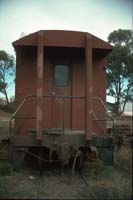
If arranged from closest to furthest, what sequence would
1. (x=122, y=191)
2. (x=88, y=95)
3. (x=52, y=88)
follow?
(x=122, y=191) < (x=88, y=95) < (x=52, y=88)

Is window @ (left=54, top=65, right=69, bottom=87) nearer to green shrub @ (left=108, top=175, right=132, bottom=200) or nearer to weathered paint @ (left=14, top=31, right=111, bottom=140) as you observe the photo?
weathered paint @ (left=14, top=31, right=111, bottom=140)

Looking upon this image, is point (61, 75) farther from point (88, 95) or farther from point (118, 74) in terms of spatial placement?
point (118, 74)

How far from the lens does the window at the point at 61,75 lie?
28.3 feet

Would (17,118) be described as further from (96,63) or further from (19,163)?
(96,63)

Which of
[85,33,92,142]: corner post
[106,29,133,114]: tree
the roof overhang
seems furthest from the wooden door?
[106,29,133,114]: tree

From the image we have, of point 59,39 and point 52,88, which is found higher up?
point 59,39

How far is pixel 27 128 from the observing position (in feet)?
27.8

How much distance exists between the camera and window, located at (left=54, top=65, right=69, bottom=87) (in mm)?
8641

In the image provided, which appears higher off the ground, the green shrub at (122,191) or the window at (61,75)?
the window at (61,75)

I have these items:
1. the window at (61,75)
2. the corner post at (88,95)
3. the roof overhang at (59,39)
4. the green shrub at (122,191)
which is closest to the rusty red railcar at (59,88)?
the window at (61,75)

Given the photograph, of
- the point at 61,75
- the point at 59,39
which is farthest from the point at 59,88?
the point at 59,39

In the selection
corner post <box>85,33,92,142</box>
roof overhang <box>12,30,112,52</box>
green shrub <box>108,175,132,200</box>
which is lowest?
green shrub <box>108,175,132,200</box>

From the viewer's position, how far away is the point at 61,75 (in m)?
8.66

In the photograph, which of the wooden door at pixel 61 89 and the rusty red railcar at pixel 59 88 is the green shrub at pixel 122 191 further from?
the wooden door at pixel 61 89
